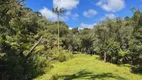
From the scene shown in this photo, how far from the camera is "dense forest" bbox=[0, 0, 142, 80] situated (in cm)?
2233

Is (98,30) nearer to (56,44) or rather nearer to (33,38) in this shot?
(56,44)

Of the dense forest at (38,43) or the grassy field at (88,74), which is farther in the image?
the grassy field at (88,74)

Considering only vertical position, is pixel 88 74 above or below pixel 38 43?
below

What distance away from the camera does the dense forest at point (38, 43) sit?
22.3 m

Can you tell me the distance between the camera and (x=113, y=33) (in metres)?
49.7

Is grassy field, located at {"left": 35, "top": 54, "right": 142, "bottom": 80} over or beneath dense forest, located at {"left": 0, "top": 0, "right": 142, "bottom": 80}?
beneath

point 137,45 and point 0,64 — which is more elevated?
point 137,45

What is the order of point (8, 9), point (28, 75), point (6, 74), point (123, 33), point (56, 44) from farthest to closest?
1. point (56, 44)
2. point (123, 33)
3. point (28, 75)
4. point (6, 74)
5. point (8, 9)

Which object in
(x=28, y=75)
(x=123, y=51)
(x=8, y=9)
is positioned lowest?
(x=28, y=75)

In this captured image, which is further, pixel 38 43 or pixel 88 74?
pixel 88 74

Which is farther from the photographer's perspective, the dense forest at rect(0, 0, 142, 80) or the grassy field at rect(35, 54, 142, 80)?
the grassy field at rect(35, 54, 142, 80)

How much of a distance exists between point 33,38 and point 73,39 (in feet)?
141

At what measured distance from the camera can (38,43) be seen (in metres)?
25.8

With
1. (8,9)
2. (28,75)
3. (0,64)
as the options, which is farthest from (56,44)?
(8,9)
